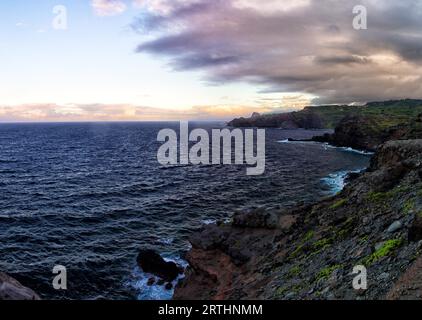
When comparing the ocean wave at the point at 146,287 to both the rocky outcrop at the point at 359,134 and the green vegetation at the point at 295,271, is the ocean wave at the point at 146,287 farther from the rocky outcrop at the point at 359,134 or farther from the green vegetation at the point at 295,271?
the rocky outcrop at the point at 359,134

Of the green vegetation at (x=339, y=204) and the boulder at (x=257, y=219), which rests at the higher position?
the green vegetation at (x=339, y=204)

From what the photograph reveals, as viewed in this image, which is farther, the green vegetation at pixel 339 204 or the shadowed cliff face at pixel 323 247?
the green vegetation at pixel 339 204

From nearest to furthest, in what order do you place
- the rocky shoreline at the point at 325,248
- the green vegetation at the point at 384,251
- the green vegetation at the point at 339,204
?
1. the rocky shoreline at the point at 325,248
2. the green vegetation at the point at 384,251
3. the green vegetation at the point at 339,204

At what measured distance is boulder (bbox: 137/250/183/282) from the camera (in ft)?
123

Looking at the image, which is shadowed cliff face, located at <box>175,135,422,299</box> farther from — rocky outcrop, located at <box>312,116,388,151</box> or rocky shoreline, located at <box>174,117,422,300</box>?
rocky outcrop, located at <box>312,116,388,151</box>

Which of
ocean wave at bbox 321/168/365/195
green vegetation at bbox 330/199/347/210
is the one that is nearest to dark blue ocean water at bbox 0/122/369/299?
ocean wave at bbox 321/168/365/195

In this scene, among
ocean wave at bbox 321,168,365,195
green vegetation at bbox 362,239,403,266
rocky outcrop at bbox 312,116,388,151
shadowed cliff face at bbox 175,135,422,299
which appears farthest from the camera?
rocky outcrop at bbox 312,116,388,151

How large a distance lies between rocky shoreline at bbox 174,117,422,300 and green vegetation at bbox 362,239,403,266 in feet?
0.18

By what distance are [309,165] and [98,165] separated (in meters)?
59.0

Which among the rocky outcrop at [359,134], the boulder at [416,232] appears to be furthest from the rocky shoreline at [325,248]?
the rocky outcrop at [359,134]

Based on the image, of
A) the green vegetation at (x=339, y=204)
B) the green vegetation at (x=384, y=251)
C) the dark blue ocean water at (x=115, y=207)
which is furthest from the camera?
the dark blue ocean water at (x=115, y=207)

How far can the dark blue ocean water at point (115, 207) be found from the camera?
38.6 m

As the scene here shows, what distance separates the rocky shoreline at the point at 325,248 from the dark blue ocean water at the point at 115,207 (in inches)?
276
